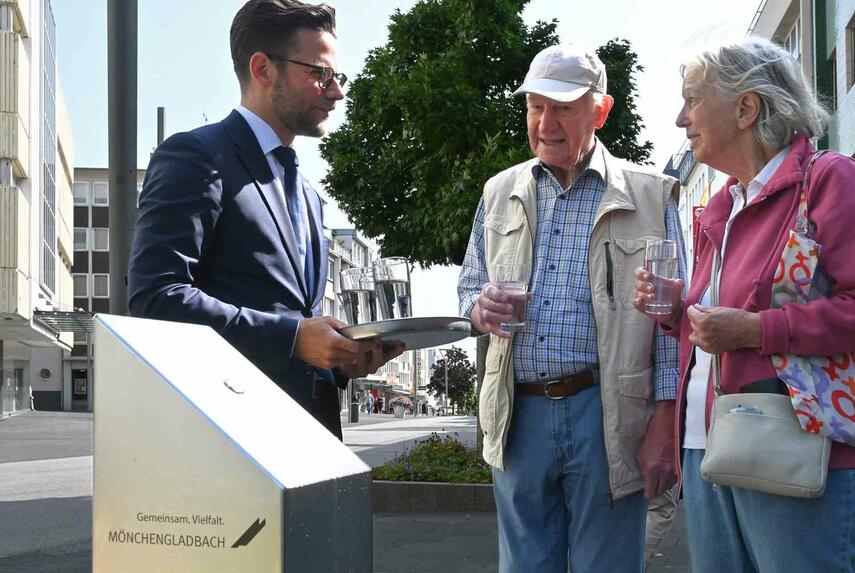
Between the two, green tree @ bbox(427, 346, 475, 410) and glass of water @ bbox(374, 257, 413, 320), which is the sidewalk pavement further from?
green tree @ bbox(427, 346, 475, 410)

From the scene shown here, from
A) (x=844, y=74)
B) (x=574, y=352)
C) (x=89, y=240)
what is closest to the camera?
(x=574, y=352)

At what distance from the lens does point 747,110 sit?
2934 millimetres

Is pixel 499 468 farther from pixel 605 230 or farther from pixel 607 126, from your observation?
pixel 607 126

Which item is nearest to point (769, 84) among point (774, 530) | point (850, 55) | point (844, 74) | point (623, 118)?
point (774, 530)

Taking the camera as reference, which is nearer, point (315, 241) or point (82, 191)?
point (315, 241)

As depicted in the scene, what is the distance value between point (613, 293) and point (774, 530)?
0.99 meters

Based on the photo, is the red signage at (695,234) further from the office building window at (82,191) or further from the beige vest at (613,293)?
the office building window at (82,191)

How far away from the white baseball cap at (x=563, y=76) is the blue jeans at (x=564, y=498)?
2.97 ft

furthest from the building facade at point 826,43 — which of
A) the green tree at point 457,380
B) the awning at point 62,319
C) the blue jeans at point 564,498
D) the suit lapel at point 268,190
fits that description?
the green tree at point 457,380

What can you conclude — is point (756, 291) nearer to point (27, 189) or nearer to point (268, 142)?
point (268, 142)

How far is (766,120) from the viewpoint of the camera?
2.90 meters

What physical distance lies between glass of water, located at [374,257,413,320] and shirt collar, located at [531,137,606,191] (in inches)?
48.1

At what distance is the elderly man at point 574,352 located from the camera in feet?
10.8

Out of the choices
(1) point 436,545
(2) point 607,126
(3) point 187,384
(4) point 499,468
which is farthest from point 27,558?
(2) point 607,126
